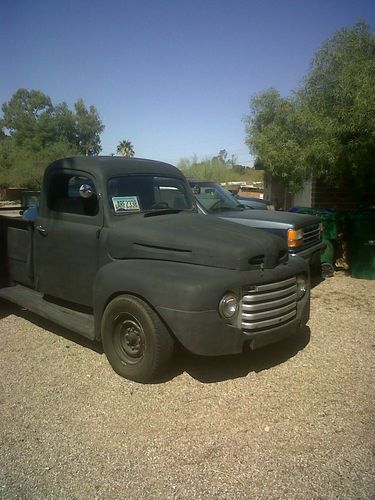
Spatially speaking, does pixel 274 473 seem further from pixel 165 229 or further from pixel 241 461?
pixel 165 229

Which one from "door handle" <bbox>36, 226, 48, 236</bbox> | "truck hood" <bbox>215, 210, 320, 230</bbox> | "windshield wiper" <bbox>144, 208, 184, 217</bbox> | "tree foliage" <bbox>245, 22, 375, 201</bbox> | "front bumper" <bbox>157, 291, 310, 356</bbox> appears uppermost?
"tree foliage" <bbox>245, 22, 375, 201</bbox>

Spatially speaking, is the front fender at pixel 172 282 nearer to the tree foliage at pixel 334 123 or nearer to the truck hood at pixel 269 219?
the truck hood at pixel 269 219

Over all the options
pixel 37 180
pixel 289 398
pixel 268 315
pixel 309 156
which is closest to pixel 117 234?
pixel 268 315

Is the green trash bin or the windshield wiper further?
the green trash bin

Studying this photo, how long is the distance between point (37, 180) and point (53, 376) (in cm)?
4494

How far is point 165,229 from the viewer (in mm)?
3855

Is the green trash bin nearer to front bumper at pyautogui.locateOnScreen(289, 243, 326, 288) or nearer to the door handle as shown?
→ front bumper at pyautogui.locateOnScreen(289, 243, 326, 288)

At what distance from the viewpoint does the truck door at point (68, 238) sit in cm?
421

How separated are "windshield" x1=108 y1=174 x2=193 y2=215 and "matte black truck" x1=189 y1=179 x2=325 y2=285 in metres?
1.47

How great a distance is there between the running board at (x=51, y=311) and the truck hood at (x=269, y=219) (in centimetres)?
314

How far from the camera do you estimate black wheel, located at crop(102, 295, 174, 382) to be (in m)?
3.38

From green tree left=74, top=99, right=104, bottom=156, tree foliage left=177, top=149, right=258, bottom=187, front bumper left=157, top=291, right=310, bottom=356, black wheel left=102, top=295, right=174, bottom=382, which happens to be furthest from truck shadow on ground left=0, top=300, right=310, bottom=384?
green tree left=74, top=99, right=104, bottom=156

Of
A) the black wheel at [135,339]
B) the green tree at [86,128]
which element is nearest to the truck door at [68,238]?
the black wheel at [135,339]

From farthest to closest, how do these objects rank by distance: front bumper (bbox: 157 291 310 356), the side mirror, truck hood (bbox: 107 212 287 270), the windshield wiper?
the windshield wiper, the side mirror, truck hood (bbox: 107 212 287 270), front bumper (bbox: 157 291 310 356)
